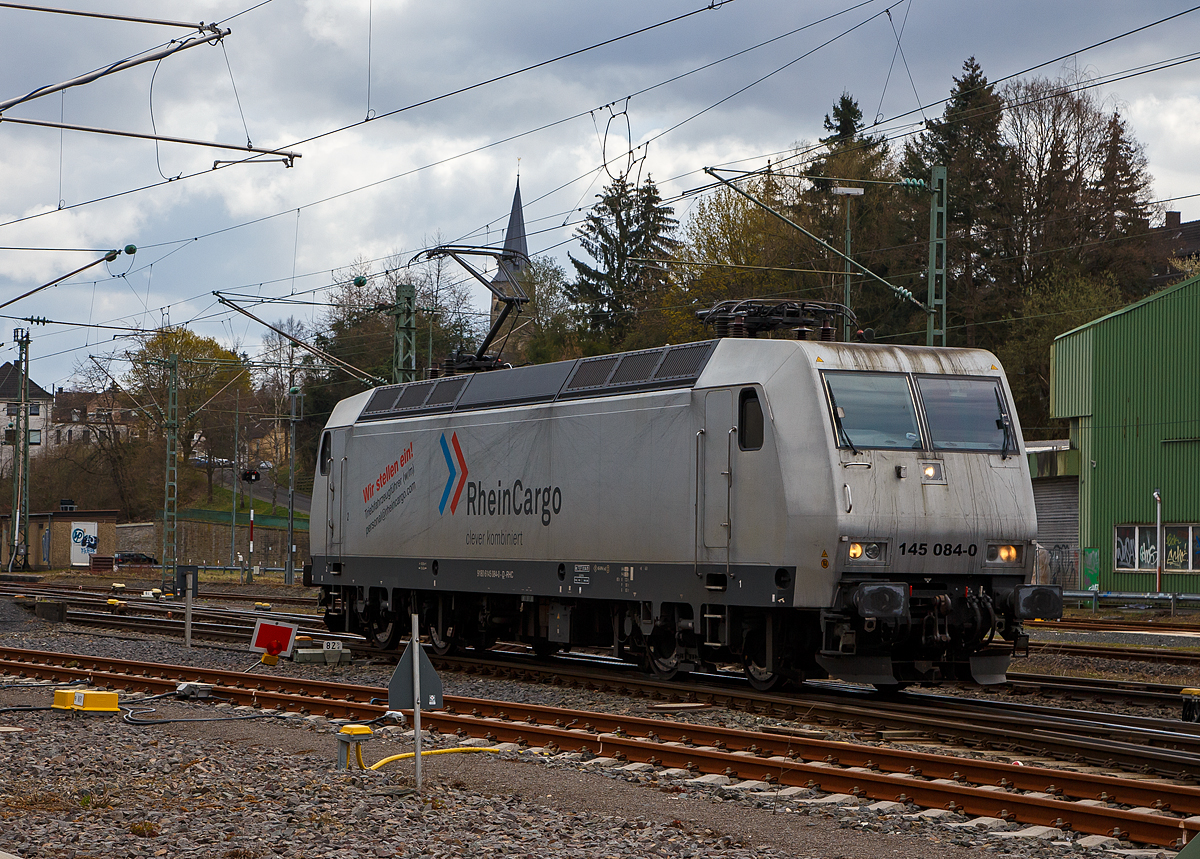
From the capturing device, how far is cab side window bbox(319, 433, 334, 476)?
21062mm

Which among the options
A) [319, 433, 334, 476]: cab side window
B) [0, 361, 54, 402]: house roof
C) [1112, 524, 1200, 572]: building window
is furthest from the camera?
[0, 361, 54, 402]: house roof

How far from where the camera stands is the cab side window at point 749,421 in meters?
13.3

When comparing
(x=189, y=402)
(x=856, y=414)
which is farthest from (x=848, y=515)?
(x=189, y=402)

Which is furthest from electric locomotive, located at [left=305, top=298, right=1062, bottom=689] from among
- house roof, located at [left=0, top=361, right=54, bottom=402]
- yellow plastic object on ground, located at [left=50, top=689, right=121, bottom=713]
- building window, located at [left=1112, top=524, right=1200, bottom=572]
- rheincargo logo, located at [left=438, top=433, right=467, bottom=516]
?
house roof, located at [left=0, top=361, right=54, bottom=402]

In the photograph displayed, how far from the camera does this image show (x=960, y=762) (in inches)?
354

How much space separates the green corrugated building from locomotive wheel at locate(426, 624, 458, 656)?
21.9 meters

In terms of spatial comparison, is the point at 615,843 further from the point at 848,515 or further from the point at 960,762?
the point at 848,515

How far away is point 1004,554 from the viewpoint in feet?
43.2

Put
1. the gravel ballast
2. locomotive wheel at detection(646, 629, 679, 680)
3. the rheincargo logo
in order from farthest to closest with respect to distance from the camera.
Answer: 1. the rheincargo logo
2. locomotive wheel at detection(646, 629, 679, 680)
3. the gravel ballast

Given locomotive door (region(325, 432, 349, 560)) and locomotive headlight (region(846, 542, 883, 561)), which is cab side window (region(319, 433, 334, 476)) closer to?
locomotive door (region(325, 432, 349, 560))

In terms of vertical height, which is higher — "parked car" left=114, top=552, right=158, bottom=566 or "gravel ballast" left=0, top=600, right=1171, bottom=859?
"gravel ballast" left=0, top=600, right=1171, bottom=859

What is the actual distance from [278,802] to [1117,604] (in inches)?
1100

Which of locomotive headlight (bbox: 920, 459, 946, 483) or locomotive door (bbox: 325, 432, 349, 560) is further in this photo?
locomotive door (bbox: 325, 432, 349, 560)

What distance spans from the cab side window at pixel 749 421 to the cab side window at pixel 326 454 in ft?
31.2
